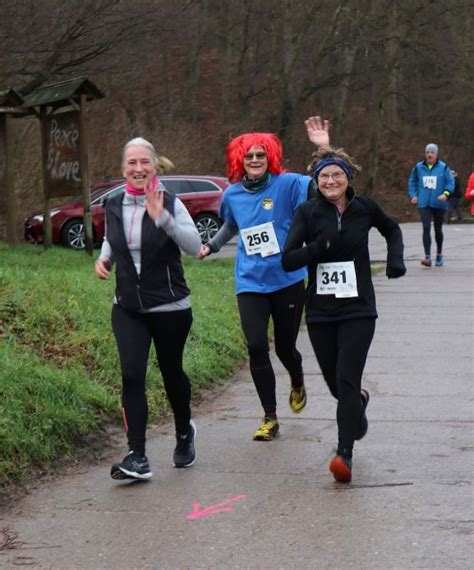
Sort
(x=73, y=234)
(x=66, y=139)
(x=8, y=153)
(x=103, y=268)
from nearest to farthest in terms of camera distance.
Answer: (x=103, y=268), (x=8, y=153), (x=66, y=139), (x=73, y=234)

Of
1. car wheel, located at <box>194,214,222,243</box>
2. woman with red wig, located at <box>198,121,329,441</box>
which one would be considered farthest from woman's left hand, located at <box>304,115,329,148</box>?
car wheel, located at <box>194,214,222,243</box>

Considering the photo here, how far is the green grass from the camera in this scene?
655 cm

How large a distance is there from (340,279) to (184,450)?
4.24 ft

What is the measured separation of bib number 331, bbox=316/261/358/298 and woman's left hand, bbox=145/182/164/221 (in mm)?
935

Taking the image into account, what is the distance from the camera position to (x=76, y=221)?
26359 millimetres

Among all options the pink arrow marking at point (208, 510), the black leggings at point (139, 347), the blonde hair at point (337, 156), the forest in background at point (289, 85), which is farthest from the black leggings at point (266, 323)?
the forest in background at point (289, 85)

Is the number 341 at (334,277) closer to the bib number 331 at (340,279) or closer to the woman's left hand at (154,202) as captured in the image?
the bib number 331 at (340,279)

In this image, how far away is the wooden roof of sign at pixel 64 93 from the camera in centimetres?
1769

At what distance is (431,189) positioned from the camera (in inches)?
707

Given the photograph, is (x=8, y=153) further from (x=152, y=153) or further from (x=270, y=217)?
(x=152, y=153)

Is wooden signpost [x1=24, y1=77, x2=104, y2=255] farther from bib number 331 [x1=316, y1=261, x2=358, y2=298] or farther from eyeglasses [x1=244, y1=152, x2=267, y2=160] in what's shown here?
bib number 331 [x1=316, y1=261, x2=358, y2=298]

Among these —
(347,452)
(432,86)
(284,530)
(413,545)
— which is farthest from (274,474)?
(432,86)

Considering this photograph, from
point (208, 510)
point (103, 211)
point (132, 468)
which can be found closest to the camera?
point (208, 510)

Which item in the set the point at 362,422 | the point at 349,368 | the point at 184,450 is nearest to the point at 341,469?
the point at 349,368
